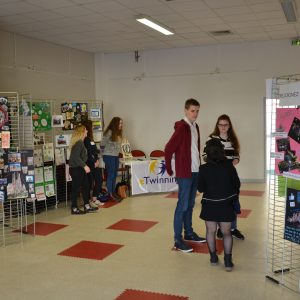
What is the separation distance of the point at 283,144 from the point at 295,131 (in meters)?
0.15

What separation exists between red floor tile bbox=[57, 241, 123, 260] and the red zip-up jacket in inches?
45.7

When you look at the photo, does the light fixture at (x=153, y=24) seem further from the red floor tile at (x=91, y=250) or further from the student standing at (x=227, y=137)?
the red floor tile at (x=91, y=250)

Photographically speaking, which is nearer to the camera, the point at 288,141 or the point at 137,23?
the point at 288,141

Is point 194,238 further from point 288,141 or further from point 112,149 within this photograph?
point 112,149

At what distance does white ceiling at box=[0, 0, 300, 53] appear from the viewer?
A: 6.22m

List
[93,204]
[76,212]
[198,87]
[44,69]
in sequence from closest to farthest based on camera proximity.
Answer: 1. [76,212]
2. [93,204]
3. [44,69]
4. [198,87]

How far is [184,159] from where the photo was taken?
4348 millimetres

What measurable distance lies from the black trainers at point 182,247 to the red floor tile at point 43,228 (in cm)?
189

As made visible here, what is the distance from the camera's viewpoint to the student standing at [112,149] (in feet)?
24.2

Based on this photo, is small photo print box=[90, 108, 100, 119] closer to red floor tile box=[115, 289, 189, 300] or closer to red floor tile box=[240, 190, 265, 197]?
red floor tile box=[240, 190, 265, 197]

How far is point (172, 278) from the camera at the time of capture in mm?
3764

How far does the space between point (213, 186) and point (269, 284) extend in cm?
97

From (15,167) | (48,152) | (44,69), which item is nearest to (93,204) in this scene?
(48,152)

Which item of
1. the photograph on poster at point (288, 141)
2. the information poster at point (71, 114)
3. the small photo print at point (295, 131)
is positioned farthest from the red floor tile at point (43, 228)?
the small photo print at point (295, 131)
